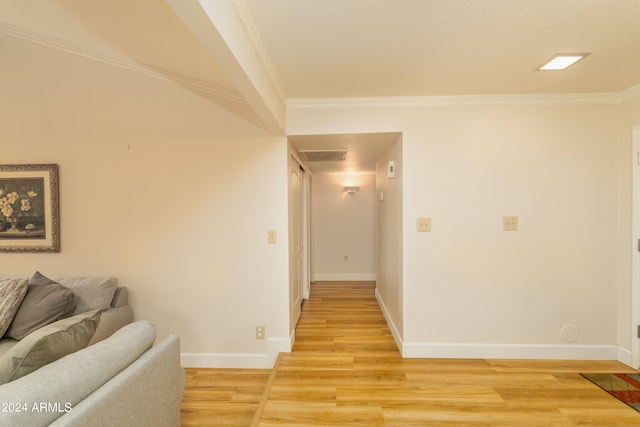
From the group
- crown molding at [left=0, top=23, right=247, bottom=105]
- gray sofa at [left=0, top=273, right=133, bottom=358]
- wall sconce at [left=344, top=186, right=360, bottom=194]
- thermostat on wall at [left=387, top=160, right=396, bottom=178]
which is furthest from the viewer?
wall sconce at [left=344, top=186, right=360, bottom=194]

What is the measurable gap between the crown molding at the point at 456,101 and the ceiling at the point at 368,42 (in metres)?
0.07

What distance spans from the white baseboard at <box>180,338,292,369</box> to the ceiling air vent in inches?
80.6

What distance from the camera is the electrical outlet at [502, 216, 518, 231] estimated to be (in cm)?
258

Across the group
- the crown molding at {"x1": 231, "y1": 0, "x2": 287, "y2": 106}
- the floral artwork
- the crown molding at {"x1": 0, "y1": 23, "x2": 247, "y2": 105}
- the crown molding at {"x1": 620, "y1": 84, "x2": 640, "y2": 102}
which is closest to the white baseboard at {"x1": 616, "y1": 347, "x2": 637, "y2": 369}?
the crown molding at {"x1": 620, "y1": 84, "x2": 640, "y2": 102}

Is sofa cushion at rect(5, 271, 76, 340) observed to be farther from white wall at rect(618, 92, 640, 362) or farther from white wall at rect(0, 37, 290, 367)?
white wall at rect(618, 92, 640, 362)

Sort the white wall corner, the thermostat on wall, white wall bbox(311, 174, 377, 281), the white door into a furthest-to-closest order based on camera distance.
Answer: white wall bbox(311, 174, 377, 281) < the thermostat on wall < the white door < the white wall corner

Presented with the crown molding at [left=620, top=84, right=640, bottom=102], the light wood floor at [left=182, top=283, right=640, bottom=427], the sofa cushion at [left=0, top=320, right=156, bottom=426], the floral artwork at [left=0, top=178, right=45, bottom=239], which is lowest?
the light wood floor at [left=182, top=283, right=640, bottom=427]

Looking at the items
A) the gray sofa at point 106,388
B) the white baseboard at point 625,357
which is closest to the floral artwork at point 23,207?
the gray sofa at point 106,388

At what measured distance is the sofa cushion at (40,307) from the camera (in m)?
2.07

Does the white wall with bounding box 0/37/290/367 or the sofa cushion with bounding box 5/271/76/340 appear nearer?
the sofa cushion with bounding box 5/271/76/340

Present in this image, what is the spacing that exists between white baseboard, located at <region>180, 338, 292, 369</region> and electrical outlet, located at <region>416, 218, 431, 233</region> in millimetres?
1608

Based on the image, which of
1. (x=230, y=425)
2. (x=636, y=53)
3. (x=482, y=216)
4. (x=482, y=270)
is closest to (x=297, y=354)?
(x=230, y=425)

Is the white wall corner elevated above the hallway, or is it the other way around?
the white wall corner

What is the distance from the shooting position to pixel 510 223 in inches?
102
